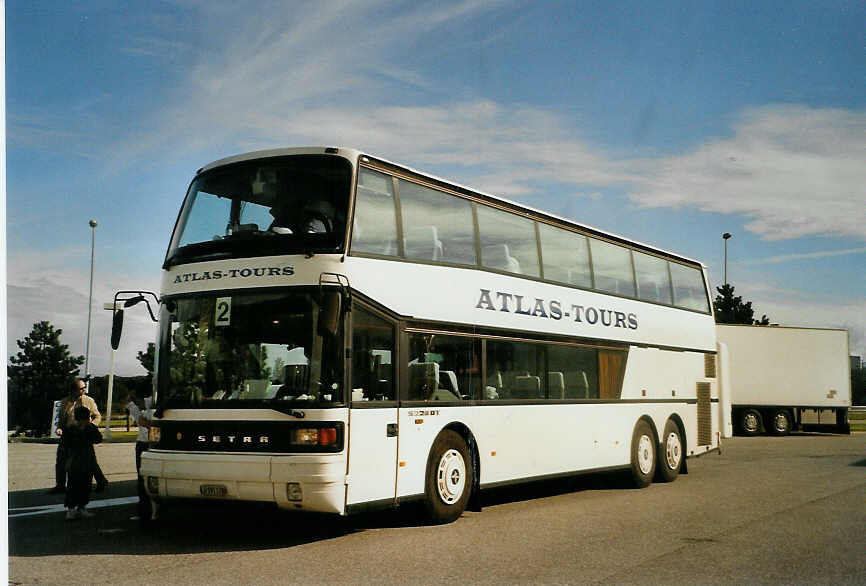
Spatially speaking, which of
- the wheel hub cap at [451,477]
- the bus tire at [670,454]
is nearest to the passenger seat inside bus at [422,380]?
the wheel hub cap at [451,477]

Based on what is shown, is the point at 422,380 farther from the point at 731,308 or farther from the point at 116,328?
the point at 731,308

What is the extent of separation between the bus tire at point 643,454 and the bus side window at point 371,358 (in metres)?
6.74

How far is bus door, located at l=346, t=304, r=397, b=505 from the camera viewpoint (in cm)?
955

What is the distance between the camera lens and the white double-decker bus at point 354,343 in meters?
9.36

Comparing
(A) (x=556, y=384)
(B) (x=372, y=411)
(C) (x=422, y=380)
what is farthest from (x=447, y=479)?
(A) (x=556, y=384)

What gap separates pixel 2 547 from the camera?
7.09 metres

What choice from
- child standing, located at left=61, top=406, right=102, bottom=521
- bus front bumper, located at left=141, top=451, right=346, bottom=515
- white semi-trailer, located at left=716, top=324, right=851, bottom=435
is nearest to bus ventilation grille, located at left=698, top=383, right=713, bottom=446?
bus front bumper, located at left=141, top=451, right=346, bottom=515

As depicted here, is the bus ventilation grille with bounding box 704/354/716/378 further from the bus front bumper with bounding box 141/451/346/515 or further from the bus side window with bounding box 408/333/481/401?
the bus front bumper with bounding box 141/451/346/515

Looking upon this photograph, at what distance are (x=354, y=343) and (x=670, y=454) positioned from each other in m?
8.91

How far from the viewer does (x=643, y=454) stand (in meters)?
15.9

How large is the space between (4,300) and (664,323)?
12510 mm

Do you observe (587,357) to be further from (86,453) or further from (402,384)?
(86,453)

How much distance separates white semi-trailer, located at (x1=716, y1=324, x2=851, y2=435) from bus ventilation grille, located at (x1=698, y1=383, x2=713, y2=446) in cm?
1740

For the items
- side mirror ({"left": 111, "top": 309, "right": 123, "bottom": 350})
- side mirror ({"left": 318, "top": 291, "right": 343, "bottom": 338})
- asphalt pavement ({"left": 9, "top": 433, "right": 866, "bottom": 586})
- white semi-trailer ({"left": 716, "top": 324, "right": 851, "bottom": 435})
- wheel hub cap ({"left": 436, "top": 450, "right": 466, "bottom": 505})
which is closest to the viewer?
asphalt pavement ({"left": 9, "top": 433, "right": 866, "bottom": 586})
